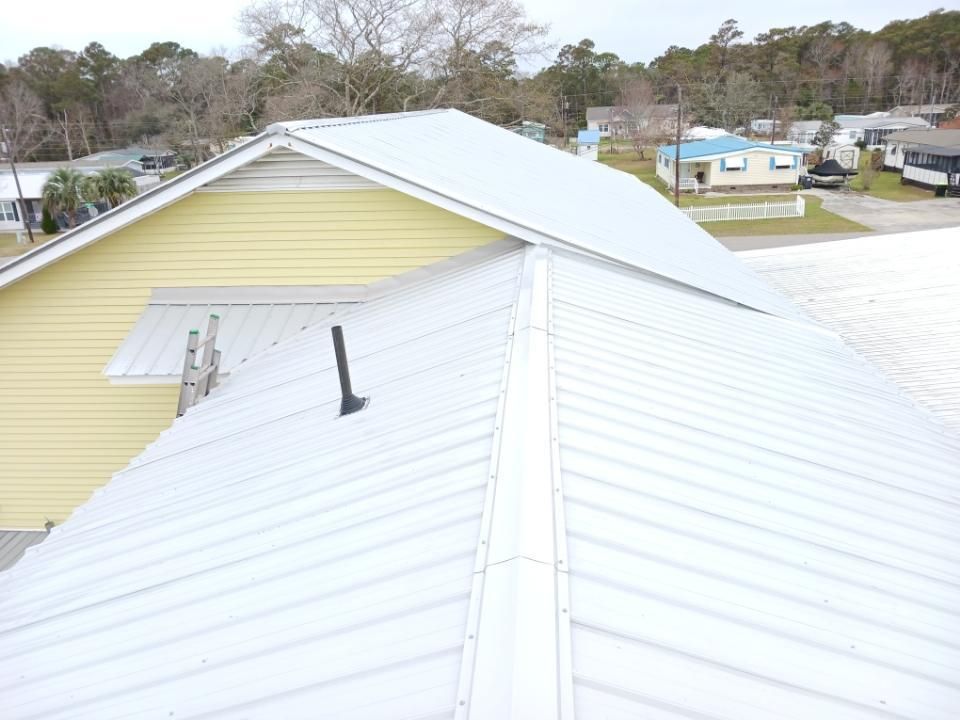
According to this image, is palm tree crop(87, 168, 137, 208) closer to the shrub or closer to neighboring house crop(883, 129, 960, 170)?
the shrub

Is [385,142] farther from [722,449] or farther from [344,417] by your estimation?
[722,449]

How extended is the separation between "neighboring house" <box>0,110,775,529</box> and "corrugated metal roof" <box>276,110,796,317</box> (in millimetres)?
36

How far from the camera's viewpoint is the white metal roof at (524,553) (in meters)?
2.20

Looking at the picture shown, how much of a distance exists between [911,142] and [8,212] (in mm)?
50252

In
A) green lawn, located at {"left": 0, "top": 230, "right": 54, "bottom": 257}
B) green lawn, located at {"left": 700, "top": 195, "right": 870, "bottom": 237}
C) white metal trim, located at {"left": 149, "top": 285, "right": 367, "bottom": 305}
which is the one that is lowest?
green lawn, located at {"left": 700, "top": 195, "right": 870, "bottom": 237}

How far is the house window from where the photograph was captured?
3562 centimetres

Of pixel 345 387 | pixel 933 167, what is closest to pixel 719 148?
pixel 933 167

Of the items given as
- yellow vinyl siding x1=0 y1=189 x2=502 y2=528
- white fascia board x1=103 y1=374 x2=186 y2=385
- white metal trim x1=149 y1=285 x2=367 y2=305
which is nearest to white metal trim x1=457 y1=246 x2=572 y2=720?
yellow vinyl siding x1=0 y1=189 x2=502 y2=528

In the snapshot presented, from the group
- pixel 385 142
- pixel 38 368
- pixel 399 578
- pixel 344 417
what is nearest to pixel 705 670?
pixel 399 578

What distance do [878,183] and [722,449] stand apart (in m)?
44.0

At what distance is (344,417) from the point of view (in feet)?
14.5

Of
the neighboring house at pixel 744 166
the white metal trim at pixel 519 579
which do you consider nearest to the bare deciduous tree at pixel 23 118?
the neighboring house at pixel 744 166

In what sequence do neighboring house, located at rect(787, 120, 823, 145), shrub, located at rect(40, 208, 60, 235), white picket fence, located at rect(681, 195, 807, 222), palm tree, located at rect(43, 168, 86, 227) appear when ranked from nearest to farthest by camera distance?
white picket fence, located at rect(681, 195, 807, 222) → palm tree, located at rect(43, 168, 86, 227) → shrub, located at rect(40, 208, 60, 235) → neighboring house, located at rect(787, 120, 823, 145)

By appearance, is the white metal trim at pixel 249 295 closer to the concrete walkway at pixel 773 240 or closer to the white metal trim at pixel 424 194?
the white metal trim at pixel 424 194
